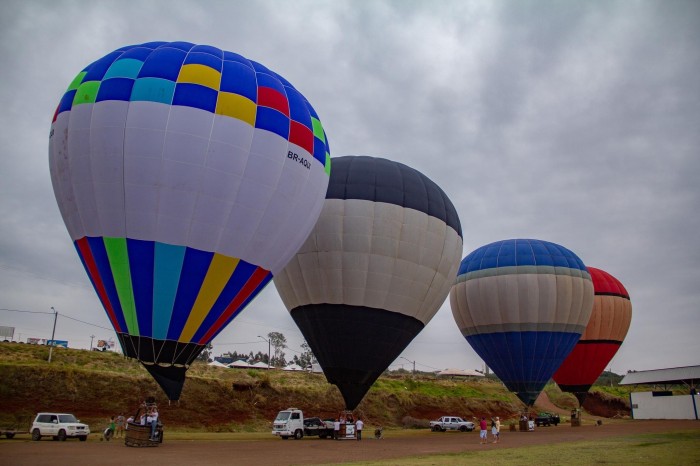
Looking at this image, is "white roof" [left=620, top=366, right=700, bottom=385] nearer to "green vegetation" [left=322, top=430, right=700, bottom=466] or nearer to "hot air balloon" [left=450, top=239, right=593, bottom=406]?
"hot air balloon" [left=450, top=239, right=593, bottom=406]

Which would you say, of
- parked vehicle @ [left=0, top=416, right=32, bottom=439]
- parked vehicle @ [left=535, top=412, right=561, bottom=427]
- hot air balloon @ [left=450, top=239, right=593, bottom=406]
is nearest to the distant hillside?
parked vehicle @ [left=0, top=416, right=32, bottom=439]

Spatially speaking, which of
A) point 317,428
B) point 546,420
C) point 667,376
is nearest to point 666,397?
point 667,376

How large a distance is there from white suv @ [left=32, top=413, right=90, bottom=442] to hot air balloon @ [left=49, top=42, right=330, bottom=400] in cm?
715

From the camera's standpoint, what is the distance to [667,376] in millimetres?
45719

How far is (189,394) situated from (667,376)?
38.6m

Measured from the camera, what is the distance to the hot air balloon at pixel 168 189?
15.0m

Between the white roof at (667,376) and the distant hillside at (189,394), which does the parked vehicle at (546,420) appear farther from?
the white roof at (667,376)

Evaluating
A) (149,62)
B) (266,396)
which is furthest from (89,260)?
(266,396)

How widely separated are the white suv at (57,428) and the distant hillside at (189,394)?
4.30m

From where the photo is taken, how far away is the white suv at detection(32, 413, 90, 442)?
64.4 feet

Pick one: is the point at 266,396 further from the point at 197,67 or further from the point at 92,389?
the point at 197,67

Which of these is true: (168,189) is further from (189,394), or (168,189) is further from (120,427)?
(189,394)

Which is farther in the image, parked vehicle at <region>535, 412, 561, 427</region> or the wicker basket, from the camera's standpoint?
parked vehicle at <region>535, 412, 561, 427</region>

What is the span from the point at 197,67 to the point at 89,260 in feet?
21.1
